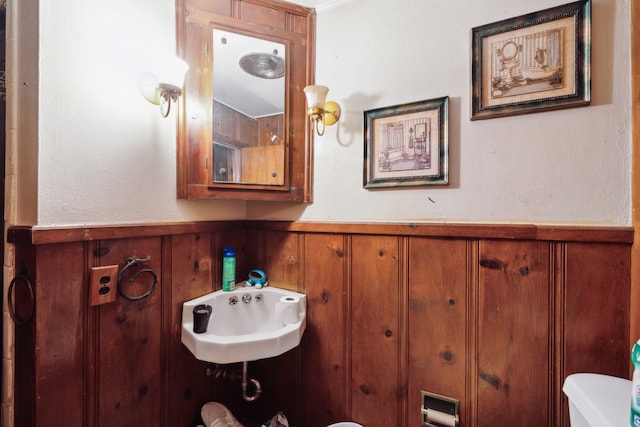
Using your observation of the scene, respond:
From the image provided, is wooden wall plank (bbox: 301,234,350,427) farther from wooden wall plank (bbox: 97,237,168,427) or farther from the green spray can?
wooden wall plank (bbox: 97,237,168,427)

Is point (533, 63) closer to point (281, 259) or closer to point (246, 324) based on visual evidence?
point (281, 259)

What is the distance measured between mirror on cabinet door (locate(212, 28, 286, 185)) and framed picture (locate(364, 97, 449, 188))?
0.42m

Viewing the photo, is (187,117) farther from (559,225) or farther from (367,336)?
(559,225)

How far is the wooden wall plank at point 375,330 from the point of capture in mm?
1104

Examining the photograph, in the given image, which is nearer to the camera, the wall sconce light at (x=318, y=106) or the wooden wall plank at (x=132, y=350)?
the wooden wall plank at (x=132, y=350)

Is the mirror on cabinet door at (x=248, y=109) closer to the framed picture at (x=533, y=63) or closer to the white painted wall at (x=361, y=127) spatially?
the white painted wall at (x=361, y=127)

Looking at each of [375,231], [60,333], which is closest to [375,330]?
[375,231]

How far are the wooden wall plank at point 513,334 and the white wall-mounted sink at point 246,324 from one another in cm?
72

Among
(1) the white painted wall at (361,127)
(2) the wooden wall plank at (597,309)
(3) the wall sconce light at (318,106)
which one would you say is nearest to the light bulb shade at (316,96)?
(3) the wall sconce light at (318,106)

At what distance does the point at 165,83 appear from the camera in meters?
0.92

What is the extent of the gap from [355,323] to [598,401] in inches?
29.4

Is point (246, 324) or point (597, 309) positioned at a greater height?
point (597, 309)

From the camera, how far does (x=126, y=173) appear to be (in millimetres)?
973

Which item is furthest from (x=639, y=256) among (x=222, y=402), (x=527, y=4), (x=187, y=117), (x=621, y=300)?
(x=222, y=402)
